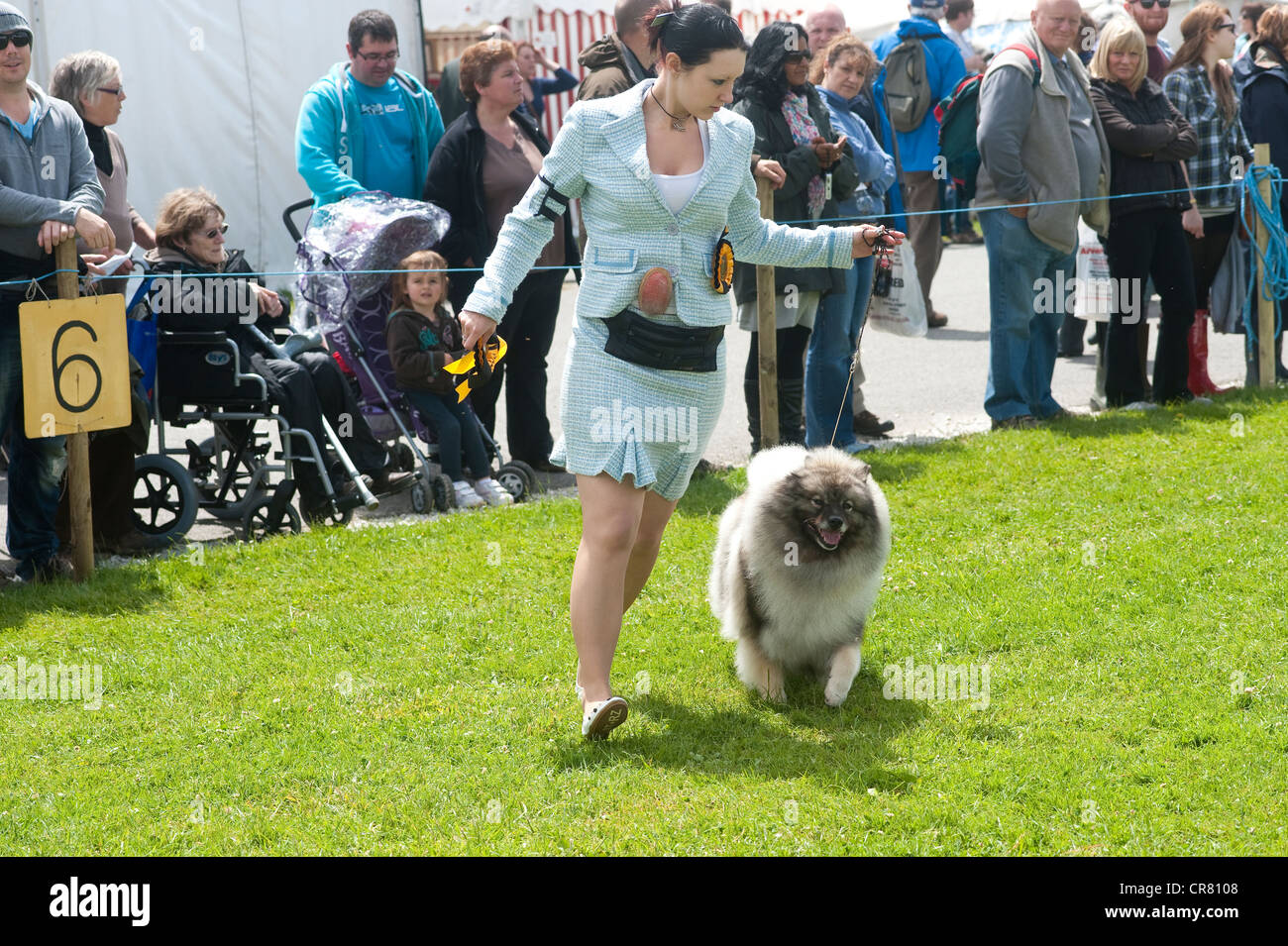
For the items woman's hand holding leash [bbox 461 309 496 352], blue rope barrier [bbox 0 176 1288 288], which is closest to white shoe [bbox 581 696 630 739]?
woman's hand holding leash [bbox 461 309 496 352]

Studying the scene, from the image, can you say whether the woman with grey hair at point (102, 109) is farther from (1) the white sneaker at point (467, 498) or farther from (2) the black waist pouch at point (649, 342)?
(2) the black waist pouch at point (649, 342)

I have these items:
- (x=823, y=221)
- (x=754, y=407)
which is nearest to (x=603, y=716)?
(x=754, y=407)

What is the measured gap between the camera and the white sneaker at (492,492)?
306 inches

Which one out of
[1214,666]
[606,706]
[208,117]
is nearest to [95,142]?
[606,706]

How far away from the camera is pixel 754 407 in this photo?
8.19m

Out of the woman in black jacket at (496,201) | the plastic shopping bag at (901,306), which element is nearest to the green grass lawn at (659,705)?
the woman in black jacket at (496,201)

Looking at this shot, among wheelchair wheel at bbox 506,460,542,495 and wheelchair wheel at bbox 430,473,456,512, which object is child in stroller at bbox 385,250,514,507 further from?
wheelchair wheel at bbox 506,460,542,495

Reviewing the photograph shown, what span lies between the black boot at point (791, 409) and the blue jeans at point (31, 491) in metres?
3.86

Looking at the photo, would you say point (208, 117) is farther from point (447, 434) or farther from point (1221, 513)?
point (1221, 513)

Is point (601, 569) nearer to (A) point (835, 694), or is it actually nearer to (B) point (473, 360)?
(B) point (473, 360)

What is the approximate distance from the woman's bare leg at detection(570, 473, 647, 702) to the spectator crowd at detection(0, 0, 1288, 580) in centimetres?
263

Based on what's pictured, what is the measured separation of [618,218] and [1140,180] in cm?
586
